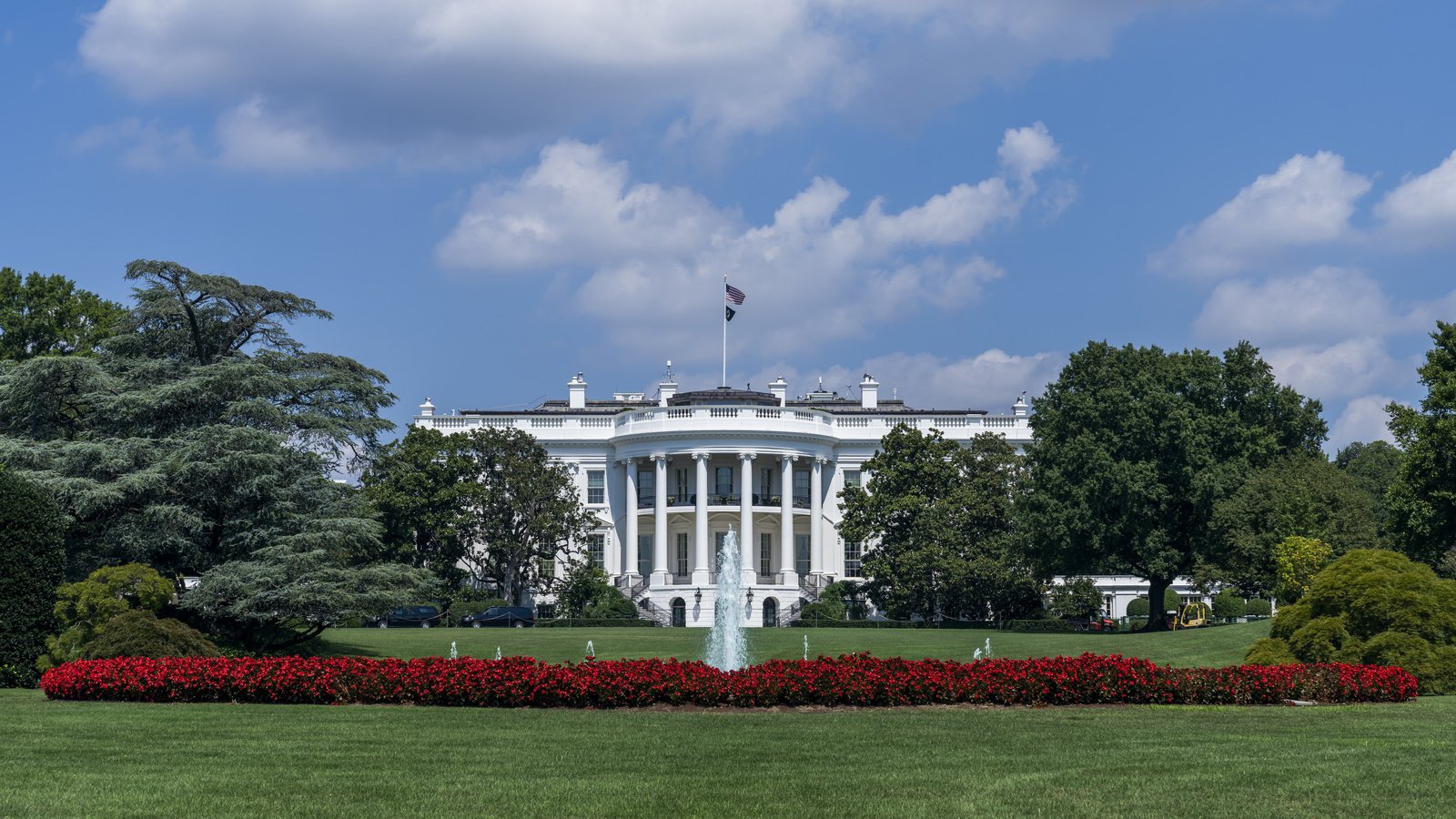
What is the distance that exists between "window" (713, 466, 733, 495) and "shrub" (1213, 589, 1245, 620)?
2494cm

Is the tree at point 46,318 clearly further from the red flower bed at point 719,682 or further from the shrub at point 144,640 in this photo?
the red flower bed at point 719,682

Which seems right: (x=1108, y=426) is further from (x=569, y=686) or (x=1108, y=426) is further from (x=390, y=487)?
(x=569, y=686)

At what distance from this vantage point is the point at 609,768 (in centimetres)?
1371

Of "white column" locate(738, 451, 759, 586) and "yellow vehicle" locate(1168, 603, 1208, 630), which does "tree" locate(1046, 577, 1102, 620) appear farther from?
"white column" locate(738, 451, 759, 586)

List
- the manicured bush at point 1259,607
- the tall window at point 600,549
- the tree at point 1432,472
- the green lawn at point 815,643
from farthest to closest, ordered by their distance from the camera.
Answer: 1. the tall window at point 600,549
2. the manicured bush at point 1259,607
3. the tree at point 1432,472
4. the green lawn at point 815,643

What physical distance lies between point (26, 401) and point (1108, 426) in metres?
36.8

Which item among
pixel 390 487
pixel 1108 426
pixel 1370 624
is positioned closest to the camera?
pixel 1370 624

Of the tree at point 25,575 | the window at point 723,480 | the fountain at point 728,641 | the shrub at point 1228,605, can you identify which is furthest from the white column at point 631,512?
the tree at point 25,575

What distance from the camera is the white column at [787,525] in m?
71.2

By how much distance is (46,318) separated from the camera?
4662 cm

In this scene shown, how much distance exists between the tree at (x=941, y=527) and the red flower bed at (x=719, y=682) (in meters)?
37.3

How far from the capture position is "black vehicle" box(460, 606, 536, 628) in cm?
6247

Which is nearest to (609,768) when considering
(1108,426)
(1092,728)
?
(1092,728)

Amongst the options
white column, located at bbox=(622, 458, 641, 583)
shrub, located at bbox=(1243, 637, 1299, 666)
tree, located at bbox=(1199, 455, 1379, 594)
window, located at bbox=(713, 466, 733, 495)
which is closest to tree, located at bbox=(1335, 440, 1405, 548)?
tree, located at bbox=(1199, 455, 1379, 594)
